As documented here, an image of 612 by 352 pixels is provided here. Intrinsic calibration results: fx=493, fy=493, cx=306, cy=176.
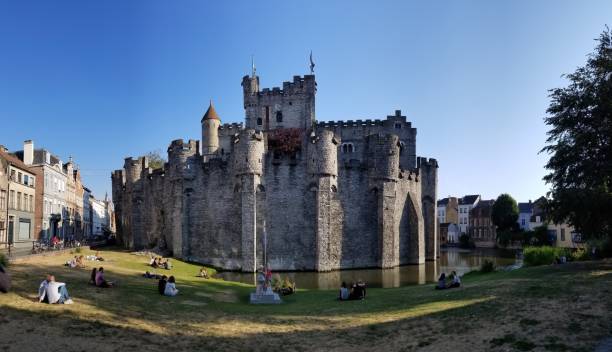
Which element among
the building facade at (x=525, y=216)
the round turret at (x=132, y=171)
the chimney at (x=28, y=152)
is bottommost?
the building facade at (x=525, y=216)

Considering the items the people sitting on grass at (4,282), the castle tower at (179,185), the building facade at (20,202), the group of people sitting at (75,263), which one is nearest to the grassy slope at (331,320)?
the people sitting on grass at (4,282)

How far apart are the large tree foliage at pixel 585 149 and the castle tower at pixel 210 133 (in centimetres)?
4325

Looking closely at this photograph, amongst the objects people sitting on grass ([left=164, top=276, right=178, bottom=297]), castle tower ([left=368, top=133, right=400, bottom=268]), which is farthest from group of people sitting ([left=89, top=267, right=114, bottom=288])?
castle tower ([left=368, top=133, right=400, bottom=268])

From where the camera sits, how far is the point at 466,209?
11600 centimetres

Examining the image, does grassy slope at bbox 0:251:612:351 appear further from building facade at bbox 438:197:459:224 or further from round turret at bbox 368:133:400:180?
building facade at bbox 438:197:459:224

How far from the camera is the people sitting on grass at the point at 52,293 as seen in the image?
17.4 metres

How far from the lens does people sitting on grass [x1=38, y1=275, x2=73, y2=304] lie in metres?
17.4

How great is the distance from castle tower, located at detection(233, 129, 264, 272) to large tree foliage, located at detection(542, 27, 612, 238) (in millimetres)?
22336

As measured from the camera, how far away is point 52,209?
5978 cm

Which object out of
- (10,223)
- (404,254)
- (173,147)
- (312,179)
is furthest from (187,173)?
(404,254)

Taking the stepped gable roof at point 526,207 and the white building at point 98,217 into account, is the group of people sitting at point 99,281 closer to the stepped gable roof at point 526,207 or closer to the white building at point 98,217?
the white building at point 98,217

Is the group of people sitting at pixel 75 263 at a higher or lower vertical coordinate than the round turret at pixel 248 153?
lower

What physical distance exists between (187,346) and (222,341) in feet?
3.90

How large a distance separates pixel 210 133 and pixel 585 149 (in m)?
45.8
